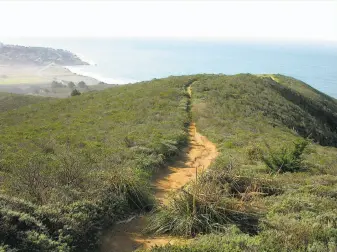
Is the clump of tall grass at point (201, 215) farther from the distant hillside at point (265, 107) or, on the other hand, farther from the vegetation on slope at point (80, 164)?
the distant hillside at point (265, 107)

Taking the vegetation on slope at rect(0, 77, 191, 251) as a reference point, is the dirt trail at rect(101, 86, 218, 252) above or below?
below

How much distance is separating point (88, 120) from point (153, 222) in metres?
16.0

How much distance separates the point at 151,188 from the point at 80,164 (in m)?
2.51

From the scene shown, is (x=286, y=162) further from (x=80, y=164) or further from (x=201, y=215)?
(x=80, y=164)

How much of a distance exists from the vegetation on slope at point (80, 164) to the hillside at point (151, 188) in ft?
0.11

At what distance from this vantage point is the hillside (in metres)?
7.20

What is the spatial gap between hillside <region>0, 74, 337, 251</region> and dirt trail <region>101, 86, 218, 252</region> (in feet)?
1.04

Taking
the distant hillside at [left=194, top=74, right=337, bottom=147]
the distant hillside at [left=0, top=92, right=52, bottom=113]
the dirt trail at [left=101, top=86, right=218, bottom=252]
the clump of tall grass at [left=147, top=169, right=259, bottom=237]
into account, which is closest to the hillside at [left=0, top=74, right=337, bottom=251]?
the clump of tall grass at [left=147, top=169, right=259, bottom=237]

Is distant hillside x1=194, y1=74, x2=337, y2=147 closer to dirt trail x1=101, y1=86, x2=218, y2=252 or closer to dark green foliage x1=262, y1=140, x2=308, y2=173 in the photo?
dirt trail x1=101, y1=86, x2=218, y2=252

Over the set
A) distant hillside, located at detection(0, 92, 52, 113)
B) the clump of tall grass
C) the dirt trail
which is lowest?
distant hillside, located at detection(0, 92, 52, 113)

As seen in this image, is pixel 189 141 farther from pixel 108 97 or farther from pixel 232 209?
pixel 108 97

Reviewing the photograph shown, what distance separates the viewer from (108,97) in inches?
1321

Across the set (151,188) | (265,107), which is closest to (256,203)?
(151,188)

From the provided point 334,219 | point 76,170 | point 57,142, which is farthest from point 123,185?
point 57,142
